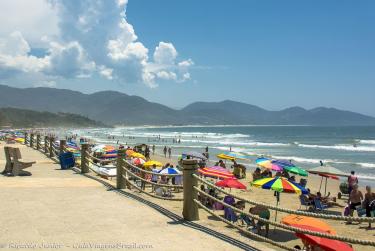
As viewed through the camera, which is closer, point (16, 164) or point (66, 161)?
point (16, 164)

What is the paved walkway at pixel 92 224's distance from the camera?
5.48 metres

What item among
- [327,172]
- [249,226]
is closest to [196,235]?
[249,226]

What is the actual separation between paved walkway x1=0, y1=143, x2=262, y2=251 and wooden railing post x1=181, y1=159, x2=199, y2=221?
0.21 meters

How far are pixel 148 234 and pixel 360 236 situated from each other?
7.33 metres

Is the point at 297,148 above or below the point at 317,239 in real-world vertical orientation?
below

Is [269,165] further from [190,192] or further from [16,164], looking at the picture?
[190,192]

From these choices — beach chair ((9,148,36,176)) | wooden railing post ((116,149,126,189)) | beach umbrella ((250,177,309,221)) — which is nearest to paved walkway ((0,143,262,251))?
wooden railing post ((116,149,126,189))

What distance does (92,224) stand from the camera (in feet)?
21.4

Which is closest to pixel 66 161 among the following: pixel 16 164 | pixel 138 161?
pixel 16 164

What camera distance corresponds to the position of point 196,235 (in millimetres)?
6027

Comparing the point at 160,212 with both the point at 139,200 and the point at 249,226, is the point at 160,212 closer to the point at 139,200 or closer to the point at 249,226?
the point at 139,200

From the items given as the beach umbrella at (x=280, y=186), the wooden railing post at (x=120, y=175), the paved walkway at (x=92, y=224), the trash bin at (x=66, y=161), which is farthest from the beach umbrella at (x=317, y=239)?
the trash bin at (x=66, y=161)

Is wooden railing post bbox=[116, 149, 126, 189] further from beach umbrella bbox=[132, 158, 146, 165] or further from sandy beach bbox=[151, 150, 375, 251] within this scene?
beach umbrella bbox=[132, 158, 146, 165]

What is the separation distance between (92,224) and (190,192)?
171cm
